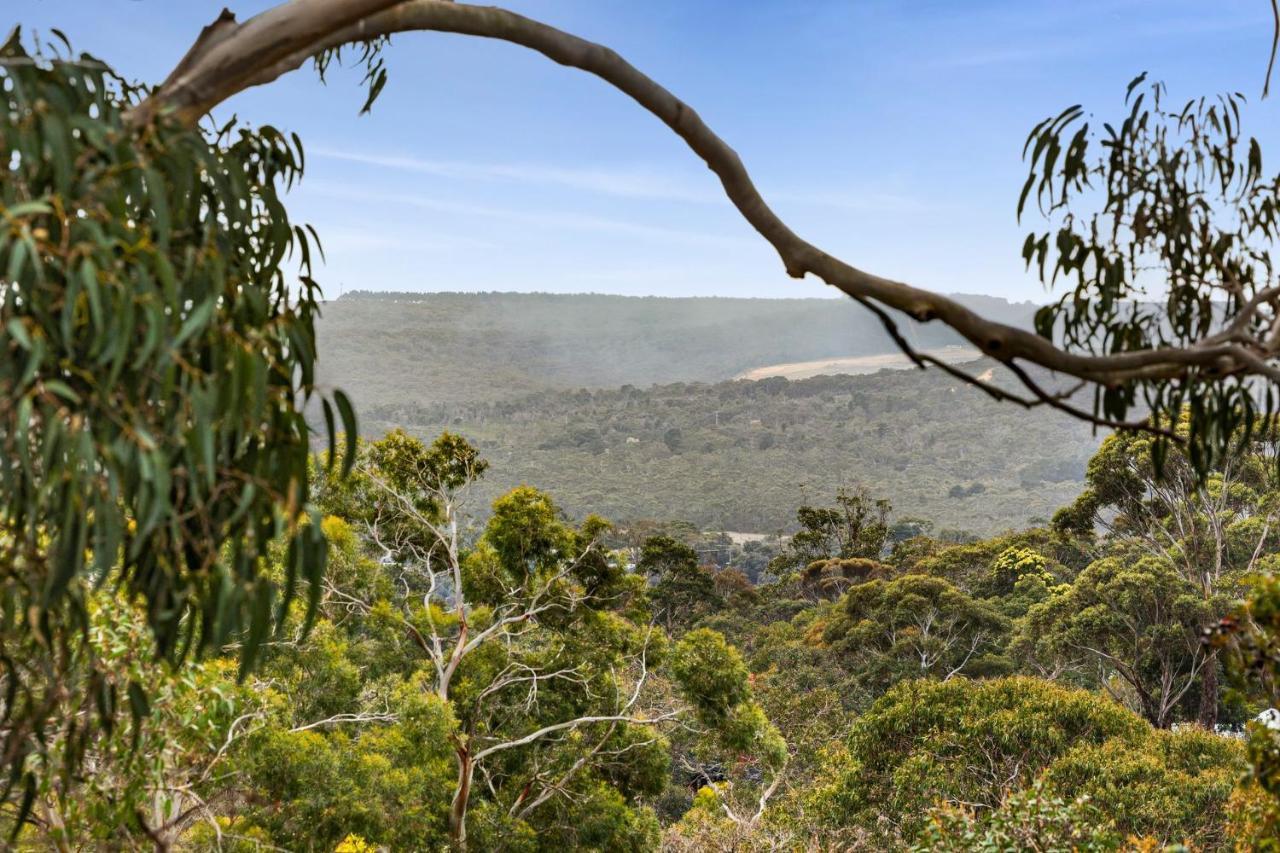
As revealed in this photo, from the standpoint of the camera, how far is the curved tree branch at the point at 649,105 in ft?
6.57

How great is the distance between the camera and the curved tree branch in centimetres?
200

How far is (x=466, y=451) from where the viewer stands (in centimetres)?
1091

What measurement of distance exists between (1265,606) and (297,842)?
23.7ft

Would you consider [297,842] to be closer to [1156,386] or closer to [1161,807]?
[1161,807]

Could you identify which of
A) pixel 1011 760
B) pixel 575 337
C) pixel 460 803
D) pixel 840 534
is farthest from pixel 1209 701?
pixel 575 337

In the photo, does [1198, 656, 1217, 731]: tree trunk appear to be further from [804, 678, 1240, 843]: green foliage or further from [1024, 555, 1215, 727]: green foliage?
[804, 678, 1240, 843]: green foliage

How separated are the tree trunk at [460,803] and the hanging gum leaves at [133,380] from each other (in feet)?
24.3

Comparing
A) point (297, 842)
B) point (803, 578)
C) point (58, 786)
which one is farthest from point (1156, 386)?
point (803, 578)

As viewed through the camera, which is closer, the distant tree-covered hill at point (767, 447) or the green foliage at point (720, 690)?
the green foliage at point (720, 690)

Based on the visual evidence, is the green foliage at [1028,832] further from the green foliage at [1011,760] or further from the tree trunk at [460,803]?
the tree trunk at [460,803]

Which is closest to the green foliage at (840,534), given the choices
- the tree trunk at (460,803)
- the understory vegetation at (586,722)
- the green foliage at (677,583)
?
the green foliage at (677,583)

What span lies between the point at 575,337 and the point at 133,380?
372 ft

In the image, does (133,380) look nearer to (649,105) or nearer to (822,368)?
(649,105)

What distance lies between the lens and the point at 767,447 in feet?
281
